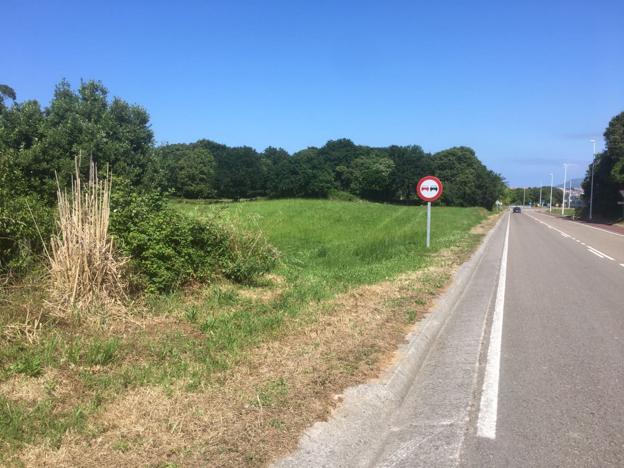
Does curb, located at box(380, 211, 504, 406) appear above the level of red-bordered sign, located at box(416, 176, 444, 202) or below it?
below

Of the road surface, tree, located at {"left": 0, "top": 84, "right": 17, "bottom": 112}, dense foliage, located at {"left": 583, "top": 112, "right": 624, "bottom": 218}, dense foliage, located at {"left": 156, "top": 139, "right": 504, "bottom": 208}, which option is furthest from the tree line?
the road surface

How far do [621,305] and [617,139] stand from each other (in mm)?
56481

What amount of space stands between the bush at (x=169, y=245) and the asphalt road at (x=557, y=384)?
4.42 metres

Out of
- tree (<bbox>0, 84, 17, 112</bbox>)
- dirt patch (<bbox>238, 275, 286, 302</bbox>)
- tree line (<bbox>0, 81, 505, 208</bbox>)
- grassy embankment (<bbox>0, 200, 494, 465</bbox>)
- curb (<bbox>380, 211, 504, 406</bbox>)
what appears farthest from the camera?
tree line (<bbox>0, 81, 505, 208</bbox>)

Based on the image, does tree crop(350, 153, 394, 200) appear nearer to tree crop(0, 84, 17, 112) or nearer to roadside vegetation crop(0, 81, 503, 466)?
tree crop(0, 84, 17, 112)

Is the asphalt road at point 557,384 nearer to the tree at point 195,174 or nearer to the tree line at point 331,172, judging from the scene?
the tree line at point 331,172

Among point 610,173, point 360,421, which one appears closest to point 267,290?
point 360,421

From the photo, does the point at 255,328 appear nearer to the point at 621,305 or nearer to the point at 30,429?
the point at 30,429

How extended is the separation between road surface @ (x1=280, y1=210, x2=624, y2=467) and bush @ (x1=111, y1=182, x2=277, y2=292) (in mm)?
3773

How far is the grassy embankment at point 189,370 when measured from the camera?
3344mm

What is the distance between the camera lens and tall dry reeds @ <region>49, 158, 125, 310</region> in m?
6.15

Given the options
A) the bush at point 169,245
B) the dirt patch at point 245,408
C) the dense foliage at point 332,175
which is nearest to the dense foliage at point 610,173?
the dense foliage at point 332,175

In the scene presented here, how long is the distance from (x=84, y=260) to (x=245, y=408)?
339 cm

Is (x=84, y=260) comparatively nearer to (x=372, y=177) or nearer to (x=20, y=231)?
(x=20, y=231)
